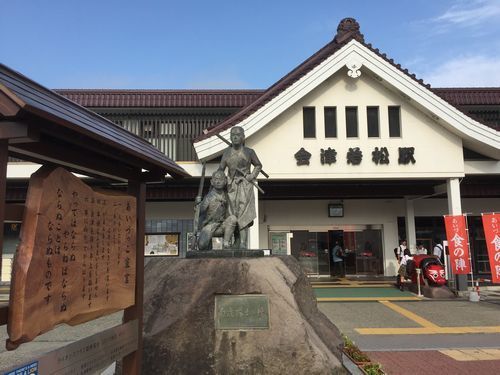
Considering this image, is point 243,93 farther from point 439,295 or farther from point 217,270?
point 217,270

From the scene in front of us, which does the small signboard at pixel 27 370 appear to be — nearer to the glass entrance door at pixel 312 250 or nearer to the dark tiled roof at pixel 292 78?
the dark tiled roof at pixel 292 78

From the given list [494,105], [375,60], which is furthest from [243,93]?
[494,105]

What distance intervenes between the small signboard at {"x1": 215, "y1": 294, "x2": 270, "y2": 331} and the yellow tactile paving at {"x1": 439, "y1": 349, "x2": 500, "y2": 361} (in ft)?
11.1

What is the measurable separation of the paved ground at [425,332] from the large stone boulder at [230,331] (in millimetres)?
1548

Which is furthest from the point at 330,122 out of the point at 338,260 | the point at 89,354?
the point at 89,354

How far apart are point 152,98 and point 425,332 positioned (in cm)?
1163

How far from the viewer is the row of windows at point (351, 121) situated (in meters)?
13.5

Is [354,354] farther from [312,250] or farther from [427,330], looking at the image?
[312,250]

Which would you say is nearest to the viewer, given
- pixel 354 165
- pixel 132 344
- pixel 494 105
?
pixel 132 344

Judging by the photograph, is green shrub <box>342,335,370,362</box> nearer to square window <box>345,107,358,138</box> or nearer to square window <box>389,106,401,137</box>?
square window <box>345,107,358,138</box>

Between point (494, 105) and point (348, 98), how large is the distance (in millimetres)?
6269

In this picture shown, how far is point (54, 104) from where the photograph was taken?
2.69 metres

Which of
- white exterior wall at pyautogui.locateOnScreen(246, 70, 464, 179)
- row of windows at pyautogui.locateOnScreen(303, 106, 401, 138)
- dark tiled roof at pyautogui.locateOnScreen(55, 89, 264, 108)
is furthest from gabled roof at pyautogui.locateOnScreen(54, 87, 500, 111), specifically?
row of windows at pyautogui.locateOnScreen(303, 106, 401, 138)

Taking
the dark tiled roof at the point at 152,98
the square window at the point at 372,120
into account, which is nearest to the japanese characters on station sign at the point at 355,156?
the square window at the point at 372,120
